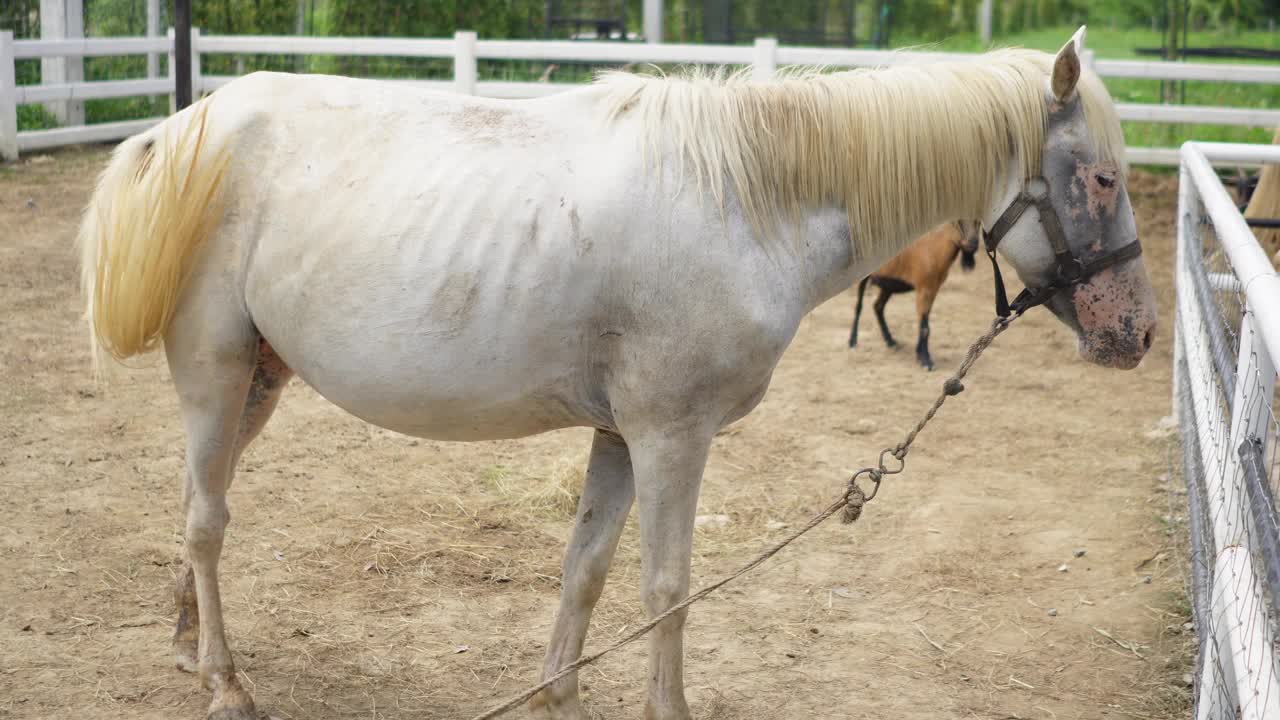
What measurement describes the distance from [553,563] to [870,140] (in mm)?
2138

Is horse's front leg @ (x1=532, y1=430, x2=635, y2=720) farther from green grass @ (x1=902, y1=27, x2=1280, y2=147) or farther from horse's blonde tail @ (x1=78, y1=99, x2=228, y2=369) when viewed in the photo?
green grass @ (x1=902, y1=27, x2=1280, y2=147)

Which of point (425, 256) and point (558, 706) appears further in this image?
point (558, 706)

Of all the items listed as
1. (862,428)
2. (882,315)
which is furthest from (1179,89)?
(862,428)

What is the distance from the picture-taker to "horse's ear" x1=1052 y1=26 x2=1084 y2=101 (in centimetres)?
253

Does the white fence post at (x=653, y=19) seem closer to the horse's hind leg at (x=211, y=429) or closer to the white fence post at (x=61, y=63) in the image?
the white fence post at (x=61, y=63)

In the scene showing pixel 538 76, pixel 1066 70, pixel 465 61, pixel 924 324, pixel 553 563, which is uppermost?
pixel 538 76

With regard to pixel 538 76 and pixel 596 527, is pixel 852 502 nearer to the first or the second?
pixel 596 527

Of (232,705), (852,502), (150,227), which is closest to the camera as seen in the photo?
(150,227)

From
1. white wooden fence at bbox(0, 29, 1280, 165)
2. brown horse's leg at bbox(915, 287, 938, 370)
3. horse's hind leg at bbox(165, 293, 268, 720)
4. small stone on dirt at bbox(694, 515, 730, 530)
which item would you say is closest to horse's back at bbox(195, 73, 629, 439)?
horse's hind leg at bbox(165, 293, 268, 720)

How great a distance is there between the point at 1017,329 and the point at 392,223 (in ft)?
19.8

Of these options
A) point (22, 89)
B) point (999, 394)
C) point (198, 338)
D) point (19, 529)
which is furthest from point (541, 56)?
point (198, 338)

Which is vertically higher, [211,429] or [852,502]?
[211,429]

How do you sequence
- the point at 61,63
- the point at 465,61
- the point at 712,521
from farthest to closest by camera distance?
the point at 61,63 < the point at 465,61 < the point at 712,521

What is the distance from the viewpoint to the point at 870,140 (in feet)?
8.70
